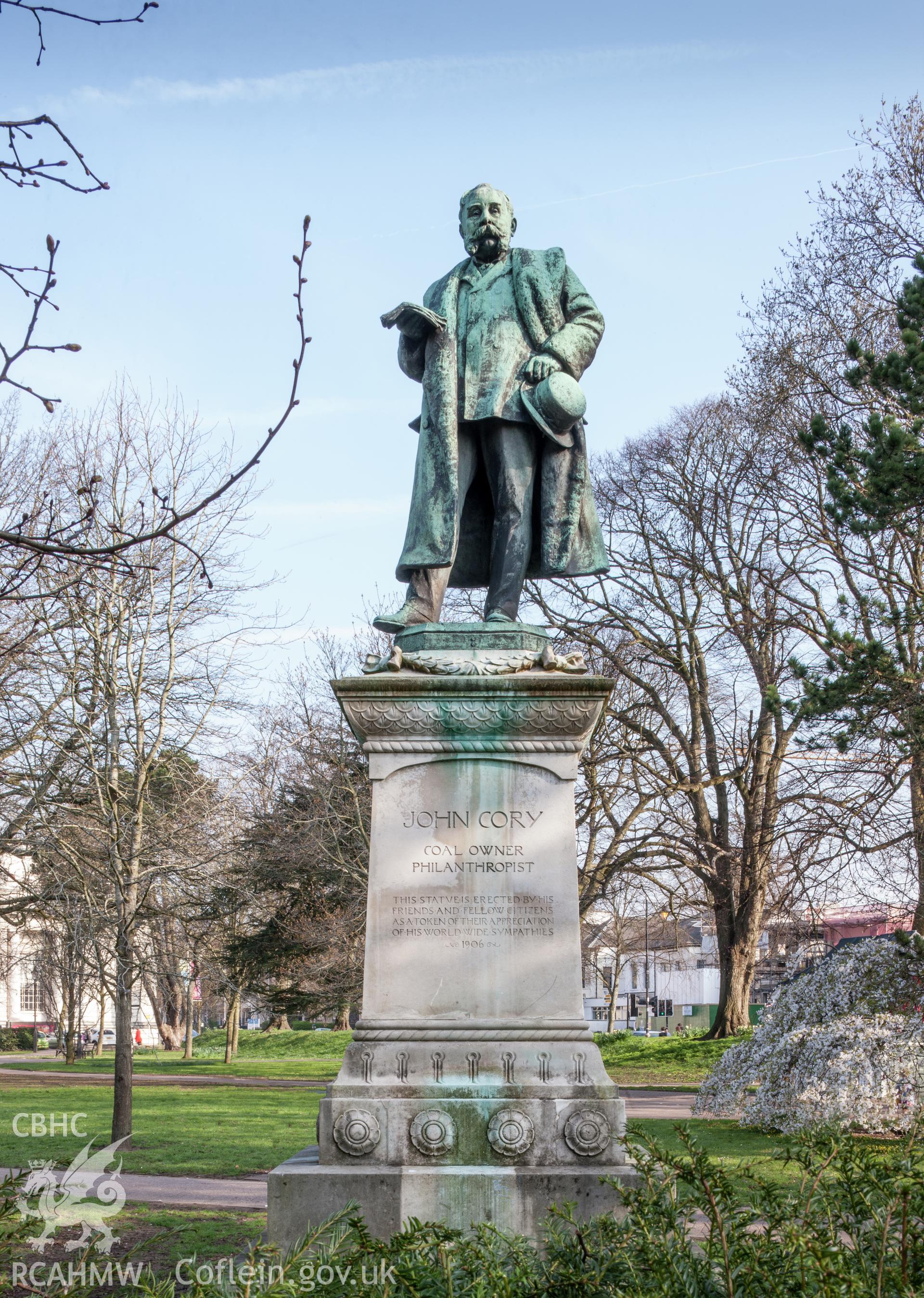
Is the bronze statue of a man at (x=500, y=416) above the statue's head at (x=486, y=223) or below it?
below

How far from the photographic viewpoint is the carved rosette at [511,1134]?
5.42 m

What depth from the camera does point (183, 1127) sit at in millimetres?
16562

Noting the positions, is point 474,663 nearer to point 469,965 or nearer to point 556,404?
point 469,965

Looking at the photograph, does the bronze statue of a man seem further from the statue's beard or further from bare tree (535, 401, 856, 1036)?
bare tree (535, 401, 856, 1036)

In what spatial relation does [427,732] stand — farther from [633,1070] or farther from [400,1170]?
[633,1070]

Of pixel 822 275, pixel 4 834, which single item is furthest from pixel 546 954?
pixel 822 275

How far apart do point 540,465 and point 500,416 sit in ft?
1.37

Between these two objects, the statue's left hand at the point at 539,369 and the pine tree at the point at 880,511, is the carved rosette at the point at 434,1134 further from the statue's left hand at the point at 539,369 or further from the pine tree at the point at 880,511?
the pine tree at the point at 880,511

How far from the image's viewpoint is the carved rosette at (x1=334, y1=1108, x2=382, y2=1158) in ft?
17.9

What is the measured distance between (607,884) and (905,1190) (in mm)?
26133

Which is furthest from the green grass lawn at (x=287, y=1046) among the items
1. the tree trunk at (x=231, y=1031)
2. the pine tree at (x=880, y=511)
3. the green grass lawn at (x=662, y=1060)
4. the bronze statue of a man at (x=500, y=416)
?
the bronze statue of a man at (x=500, y=416)

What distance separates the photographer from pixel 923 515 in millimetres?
14641

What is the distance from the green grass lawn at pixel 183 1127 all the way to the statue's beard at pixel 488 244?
619 cm

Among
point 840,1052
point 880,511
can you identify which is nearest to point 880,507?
point 880,511
